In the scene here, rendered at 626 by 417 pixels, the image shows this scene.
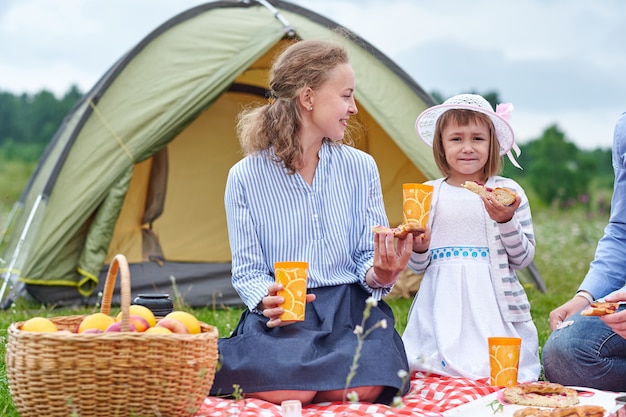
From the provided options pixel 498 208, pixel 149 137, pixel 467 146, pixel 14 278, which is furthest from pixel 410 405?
pixel 14 278

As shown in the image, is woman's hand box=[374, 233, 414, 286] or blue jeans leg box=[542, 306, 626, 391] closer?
woman's hand box=[374, 233, 414, 286]

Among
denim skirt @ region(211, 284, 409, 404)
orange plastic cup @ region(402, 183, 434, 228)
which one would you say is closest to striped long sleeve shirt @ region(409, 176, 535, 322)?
orange plastic cup @ region(402, 183, 434, 228)

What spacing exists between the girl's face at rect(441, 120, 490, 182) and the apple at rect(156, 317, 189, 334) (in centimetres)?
137

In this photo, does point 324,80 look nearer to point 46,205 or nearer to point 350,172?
point 350,172

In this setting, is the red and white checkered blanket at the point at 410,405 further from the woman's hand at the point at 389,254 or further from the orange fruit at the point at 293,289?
the woman's hand at the point at 389,254

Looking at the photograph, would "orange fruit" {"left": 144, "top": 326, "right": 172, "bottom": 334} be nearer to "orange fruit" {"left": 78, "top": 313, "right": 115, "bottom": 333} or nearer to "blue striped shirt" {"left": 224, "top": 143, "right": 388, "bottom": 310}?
"orange fruit" {"left": 78, "top": 313, "right": 115, "bottom": 333}

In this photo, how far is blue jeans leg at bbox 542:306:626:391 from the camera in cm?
303

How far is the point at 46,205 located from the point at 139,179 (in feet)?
2.63

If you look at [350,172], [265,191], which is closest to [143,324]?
[265,191]

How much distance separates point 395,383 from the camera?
2.88 metres

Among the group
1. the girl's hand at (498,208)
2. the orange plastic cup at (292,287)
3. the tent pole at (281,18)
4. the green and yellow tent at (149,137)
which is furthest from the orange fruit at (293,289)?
the tent pole at (281,18)

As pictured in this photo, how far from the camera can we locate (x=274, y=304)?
2846mm

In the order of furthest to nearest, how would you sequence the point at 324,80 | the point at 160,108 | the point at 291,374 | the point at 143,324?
the point at 160,108
the point at 324,80
the point at 291,374
the point at 143,324

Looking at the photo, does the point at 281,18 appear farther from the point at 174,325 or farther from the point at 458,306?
the point at 174,325
